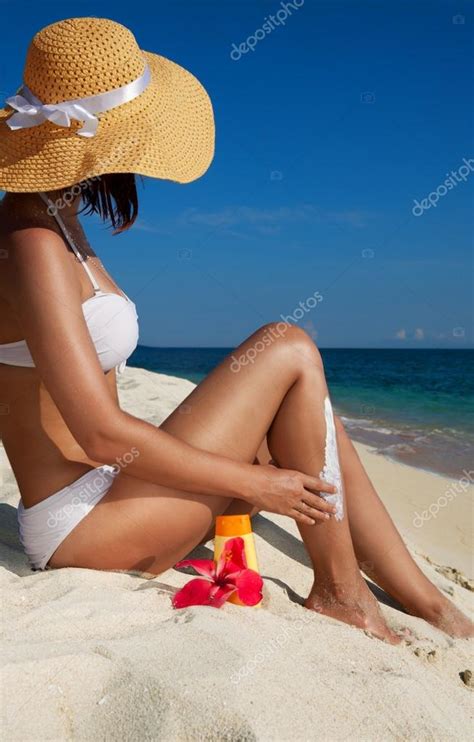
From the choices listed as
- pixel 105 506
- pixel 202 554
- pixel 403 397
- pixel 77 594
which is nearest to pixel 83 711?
pixel 77 594

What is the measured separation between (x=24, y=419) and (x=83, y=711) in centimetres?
100

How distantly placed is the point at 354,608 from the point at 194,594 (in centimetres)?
55

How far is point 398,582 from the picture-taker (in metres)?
2.61

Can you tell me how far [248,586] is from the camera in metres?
2.19

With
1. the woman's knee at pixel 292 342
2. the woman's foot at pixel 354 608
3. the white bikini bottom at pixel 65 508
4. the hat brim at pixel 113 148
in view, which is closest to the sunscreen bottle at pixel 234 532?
the woman's foot at pixel 354 608

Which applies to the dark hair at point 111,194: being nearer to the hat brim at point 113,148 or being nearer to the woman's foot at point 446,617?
the hat brim at point 113,148

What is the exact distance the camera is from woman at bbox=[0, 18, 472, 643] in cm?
192

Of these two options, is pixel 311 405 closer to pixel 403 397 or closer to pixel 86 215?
pixel 86 215

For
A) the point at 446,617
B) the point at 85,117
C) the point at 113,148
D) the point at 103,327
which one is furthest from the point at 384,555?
the point at 85,117

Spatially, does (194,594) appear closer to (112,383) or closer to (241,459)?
(241,459)

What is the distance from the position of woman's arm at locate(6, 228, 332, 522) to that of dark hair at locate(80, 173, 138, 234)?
29cm

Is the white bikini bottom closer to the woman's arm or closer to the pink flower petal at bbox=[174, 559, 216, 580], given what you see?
the woman's arm

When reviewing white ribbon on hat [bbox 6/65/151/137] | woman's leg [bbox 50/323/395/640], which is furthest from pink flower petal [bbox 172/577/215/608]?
white ribbon on hat [bbox 6/65/151/137]

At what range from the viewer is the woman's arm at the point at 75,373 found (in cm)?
186
